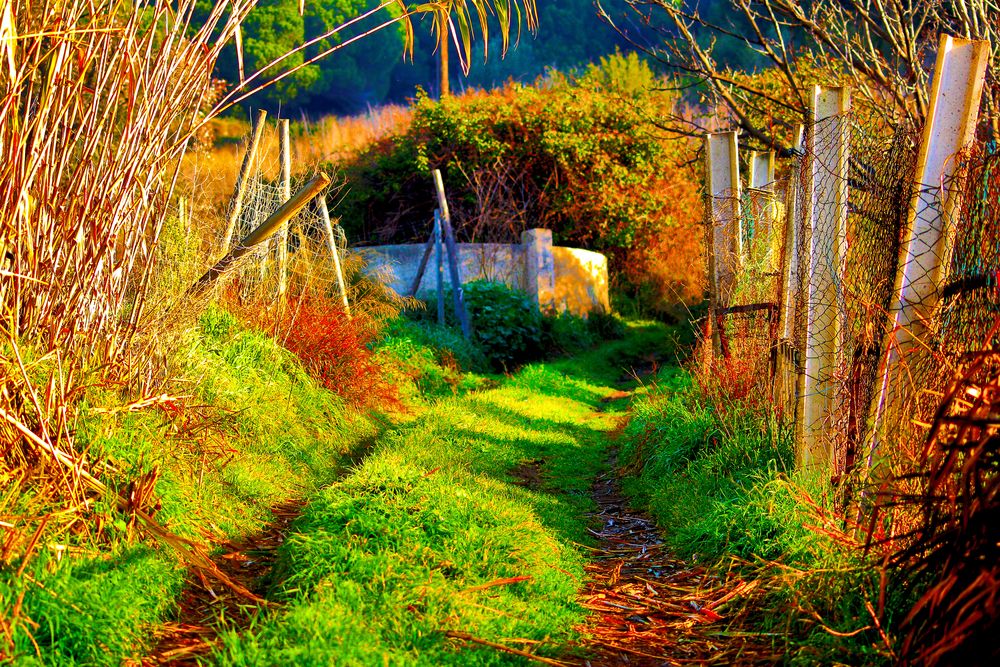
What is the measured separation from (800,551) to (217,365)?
178 inches

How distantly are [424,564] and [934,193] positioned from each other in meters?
2.63

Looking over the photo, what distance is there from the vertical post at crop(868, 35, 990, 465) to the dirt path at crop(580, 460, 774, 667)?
126 cm

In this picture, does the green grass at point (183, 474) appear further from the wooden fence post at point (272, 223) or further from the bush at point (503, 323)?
the bush at point (503, 323)

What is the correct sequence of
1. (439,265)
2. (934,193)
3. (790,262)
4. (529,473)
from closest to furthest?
(934,193), (790,262), (529,473), (439,265)

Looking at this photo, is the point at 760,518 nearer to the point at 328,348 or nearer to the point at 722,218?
the point at 722,218

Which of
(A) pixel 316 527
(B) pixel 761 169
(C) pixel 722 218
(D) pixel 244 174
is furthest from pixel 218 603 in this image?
(B) pixel 761 169

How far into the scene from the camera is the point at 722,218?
7.09 metres

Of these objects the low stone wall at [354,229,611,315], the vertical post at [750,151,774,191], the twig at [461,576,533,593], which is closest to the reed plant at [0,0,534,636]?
the twig at [461,576,533,593]

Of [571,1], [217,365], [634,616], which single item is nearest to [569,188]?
[217,365]

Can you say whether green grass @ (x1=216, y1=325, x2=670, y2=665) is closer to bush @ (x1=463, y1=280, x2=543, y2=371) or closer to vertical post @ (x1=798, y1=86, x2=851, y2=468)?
vertical post @ (x1=798, y1=86, x2=851, y2=468)

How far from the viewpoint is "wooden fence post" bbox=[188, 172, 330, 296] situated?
4.91m

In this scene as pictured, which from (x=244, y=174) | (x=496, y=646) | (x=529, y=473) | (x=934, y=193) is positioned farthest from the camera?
(x=244, y=174)

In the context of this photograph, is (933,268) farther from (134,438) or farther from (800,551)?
(134,438)

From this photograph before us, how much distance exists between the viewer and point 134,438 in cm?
444
